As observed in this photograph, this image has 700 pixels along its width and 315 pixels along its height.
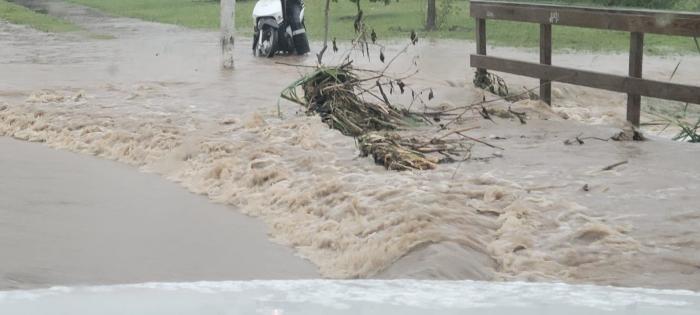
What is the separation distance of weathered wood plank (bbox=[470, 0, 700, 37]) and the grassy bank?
23.8 feet

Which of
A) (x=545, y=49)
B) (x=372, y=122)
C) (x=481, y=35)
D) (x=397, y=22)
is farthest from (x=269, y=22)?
(x=397, y=22)

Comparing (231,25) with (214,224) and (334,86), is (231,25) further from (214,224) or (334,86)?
(214,224)

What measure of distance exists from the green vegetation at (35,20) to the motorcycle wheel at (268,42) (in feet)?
26.6

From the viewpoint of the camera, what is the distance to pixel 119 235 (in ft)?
25.8

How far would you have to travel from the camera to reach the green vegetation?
2756 centimetres

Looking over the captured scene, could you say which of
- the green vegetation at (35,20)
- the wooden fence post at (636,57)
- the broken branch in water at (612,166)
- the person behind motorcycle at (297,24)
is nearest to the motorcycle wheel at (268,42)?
the person behind motorcycle at (297,24)

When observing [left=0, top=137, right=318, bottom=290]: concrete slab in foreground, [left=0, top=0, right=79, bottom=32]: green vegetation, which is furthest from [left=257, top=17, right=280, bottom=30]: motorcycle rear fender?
[left=0, top=137, right=318, bottom=290]: concrete slab in foreground

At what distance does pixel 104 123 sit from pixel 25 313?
33.7 ft

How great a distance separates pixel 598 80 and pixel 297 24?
360 inches

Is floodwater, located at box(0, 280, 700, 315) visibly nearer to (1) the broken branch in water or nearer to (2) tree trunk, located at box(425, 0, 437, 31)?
(1) the broken branch in water

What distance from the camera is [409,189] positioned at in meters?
8.80

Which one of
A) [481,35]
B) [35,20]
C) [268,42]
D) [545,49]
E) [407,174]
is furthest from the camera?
[35,20]

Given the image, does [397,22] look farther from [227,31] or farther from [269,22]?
[227,31]

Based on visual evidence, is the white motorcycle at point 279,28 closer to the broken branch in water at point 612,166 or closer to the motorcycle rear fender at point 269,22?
the motorcycle rear fender at point 269,22
